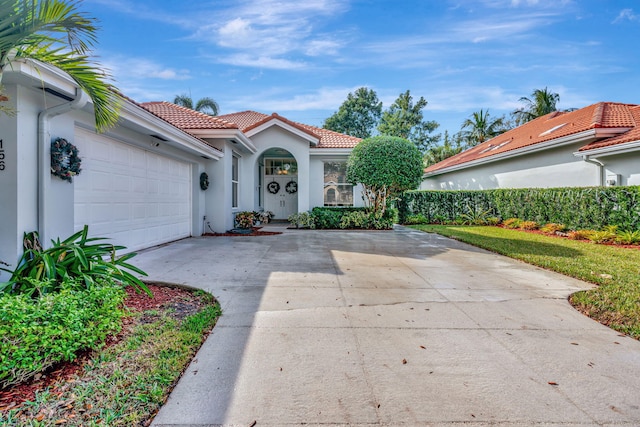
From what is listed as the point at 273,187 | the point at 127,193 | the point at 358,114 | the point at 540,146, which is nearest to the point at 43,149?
the point at 127,193

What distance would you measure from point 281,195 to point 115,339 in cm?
1406

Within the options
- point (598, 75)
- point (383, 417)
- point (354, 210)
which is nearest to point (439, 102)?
point (598, 75)

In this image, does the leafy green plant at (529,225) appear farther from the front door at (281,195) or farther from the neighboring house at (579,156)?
the front door at (281,195)

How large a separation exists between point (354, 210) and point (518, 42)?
887cm

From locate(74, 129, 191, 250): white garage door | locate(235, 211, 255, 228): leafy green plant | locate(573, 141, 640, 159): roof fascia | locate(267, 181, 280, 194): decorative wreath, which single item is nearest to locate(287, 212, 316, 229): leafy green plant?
locate(235, 211, 255, 228): leafy green plant

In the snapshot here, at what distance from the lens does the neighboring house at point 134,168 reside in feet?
13.8

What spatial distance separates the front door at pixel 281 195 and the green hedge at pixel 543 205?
5.40 m

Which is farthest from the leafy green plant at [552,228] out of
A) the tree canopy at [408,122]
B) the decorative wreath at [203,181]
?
the tree canopy at [408,122]

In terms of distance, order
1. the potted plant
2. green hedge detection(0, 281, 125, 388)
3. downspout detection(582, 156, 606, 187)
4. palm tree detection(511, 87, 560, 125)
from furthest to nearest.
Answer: palm tree detection(511, 87, 560, 125)
the potted plant
downspout detection(582, 156, 606, 187)
green hedge detection(0, 281, 125, 388)

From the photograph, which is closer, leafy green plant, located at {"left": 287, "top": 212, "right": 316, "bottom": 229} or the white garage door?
the white garage door

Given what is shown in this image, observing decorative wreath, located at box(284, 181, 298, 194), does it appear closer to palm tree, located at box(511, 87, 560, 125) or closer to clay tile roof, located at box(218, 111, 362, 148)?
clay tile roof, located at box(218, 111, 362, 148)

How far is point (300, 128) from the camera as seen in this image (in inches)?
539

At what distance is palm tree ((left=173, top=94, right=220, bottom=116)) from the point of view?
27.0 m

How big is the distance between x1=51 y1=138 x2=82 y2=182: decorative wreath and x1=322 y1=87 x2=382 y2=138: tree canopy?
31154 mm
